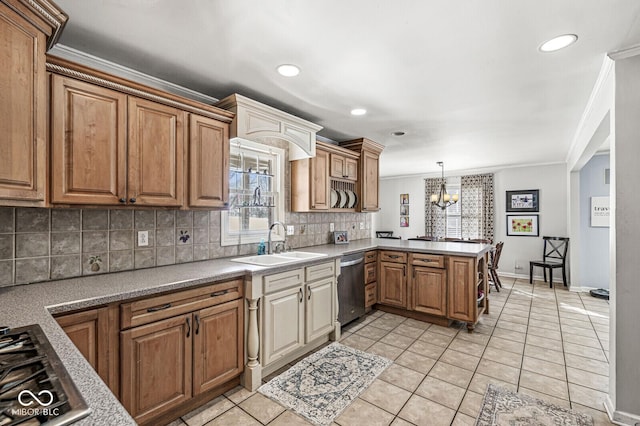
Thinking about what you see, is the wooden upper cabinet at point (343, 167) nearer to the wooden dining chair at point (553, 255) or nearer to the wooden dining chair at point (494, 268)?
the wooden dining chair at point (494, 268)

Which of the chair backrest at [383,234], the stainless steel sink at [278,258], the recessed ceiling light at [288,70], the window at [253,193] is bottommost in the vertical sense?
the chair backrest at [383,234]

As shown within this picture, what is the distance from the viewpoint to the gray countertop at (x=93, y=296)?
75cm

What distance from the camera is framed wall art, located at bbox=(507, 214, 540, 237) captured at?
6480mm

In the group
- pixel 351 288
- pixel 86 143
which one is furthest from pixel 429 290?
pixel 86 143

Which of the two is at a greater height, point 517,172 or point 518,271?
point 517,172

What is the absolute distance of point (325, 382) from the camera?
241cm

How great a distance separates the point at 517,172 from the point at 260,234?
6.10 meters

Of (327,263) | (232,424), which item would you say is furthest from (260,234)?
(232,424)

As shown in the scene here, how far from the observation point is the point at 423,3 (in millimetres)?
1605

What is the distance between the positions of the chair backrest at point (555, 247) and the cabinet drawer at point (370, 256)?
4171mm

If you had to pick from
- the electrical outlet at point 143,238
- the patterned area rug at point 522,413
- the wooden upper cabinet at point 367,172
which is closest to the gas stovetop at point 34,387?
the electrical outlet at point 143,238

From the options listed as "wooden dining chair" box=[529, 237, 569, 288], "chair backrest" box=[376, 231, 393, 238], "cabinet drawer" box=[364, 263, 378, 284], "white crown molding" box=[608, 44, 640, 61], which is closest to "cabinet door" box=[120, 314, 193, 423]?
"cabinet drawer" box=[364, 263, 378, 284]

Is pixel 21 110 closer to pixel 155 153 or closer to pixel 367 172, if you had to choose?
pixel 155 153

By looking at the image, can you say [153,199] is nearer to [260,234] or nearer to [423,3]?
[260,234]
